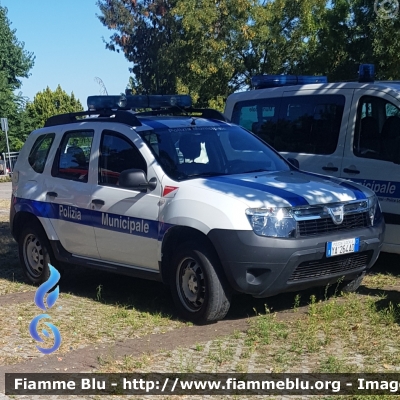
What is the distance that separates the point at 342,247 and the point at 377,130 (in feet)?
6.87

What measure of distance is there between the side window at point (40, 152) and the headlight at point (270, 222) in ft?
10.6

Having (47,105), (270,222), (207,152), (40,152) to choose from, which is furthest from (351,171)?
(47,105)

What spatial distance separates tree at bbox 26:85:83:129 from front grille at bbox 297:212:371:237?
58230mm

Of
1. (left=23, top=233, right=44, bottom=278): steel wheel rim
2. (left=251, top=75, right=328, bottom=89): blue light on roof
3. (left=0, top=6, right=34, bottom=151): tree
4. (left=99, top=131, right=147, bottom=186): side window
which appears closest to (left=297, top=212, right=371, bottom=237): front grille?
(left=99, top=131, right=147, bottom=186): side window

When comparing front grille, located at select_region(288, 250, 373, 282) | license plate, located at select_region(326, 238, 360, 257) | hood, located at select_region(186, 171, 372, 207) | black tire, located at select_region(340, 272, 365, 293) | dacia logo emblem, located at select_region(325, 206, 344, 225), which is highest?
hood, located at select_region(186, 171, 372, 207)

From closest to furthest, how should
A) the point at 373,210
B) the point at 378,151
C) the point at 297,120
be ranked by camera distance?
1. the point at 373,210
2. the point at 378,151
3. the point at 297,120

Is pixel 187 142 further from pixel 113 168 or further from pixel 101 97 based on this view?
pixel 101 97

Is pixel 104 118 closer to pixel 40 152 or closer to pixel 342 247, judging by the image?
pixel 40 152

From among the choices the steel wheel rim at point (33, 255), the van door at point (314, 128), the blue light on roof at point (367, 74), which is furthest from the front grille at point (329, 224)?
the steel wheel rim at point (33, 255)

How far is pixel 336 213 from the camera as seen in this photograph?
6.56 metres

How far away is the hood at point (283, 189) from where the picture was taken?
638 cm

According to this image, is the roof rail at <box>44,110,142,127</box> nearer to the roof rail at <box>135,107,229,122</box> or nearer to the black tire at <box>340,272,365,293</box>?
the roof rail at <box>135,107,229,122</box>

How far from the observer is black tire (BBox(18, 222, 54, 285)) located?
8.38 metres

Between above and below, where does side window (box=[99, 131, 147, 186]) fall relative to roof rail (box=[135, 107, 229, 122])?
below
